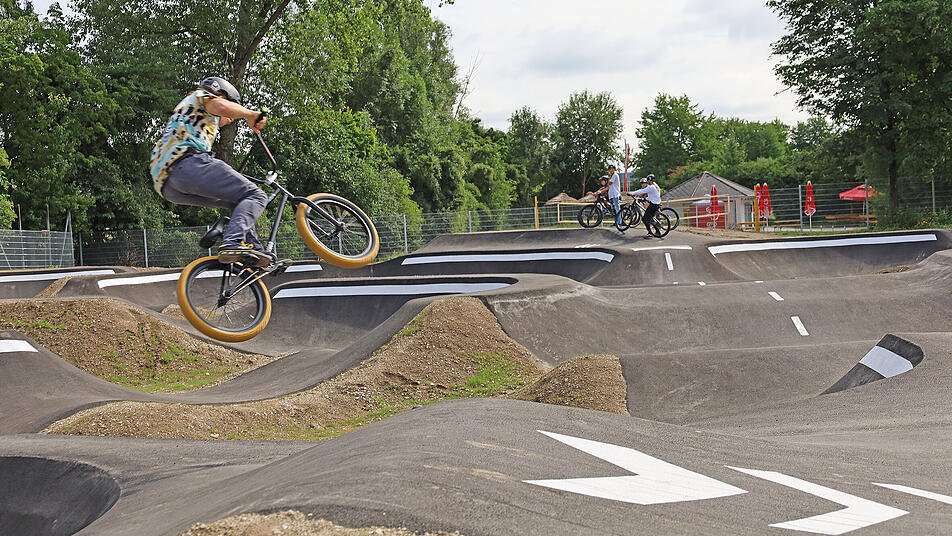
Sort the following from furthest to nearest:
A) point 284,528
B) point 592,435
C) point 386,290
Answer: point 386,290 < point 592,435 < point 284,528

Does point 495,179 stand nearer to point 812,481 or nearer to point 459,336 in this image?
point 459,336

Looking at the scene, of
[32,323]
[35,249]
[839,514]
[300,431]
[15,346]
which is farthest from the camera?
[35,249]

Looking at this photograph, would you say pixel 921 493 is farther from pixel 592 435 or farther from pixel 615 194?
pixel 615 194

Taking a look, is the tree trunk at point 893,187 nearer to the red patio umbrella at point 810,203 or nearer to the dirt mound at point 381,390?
the red patio umbrella at point 810,203

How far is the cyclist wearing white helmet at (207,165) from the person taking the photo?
7438 millimetres

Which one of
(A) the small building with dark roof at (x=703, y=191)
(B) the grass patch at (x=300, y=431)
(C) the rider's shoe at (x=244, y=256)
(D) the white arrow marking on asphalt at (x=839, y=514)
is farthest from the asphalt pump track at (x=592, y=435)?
(A) the small building with dark roof at (x=703, y=191)

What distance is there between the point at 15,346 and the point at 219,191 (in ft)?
24.6

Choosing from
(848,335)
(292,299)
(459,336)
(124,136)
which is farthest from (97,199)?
(848,335)

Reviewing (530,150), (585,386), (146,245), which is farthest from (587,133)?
(585,386)

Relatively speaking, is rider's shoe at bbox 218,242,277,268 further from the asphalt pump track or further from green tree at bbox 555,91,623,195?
green tree at bbox 555,91,623,195

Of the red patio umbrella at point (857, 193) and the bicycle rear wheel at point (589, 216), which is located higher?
the red patio umbrella at point (857, 193)

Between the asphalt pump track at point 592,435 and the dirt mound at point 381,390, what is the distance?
0.49 metres

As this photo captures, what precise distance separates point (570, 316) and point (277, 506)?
12.0 meters

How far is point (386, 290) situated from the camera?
19594 mm
